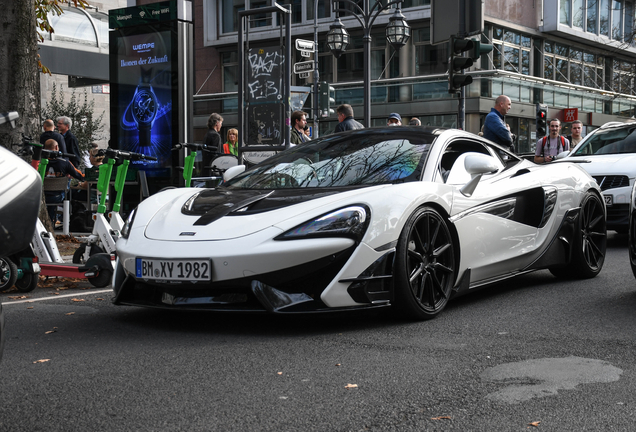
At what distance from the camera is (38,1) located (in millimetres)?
11883

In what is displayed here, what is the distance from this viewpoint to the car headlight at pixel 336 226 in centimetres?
437

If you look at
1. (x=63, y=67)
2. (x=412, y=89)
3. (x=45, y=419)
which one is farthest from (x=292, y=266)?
(x=412, y=89)

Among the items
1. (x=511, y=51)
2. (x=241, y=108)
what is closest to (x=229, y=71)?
(x=511, y=51)

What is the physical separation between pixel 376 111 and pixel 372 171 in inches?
1180

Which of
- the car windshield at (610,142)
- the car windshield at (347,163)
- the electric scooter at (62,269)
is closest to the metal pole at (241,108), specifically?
the car windshield at (610,142)

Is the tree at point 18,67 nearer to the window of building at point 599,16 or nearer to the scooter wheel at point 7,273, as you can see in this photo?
the scooter wheel at point 7,273

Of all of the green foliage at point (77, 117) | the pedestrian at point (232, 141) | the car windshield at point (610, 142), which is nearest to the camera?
the car windshield at point (610, 142)

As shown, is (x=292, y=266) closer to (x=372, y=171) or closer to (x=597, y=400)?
(x=372, y=171)

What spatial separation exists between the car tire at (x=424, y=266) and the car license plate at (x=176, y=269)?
41.5 inches

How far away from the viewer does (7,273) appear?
6.17m

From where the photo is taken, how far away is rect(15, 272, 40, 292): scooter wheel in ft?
20.5

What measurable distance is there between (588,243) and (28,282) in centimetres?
446

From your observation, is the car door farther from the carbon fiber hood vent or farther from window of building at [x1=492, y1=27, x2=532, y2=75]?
window of building at [x1=492, y1=27, x2=532, y2=75]

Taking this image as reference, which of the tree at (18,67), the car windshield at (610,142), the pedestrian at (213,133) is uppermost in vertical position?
the tree at (18,67)
